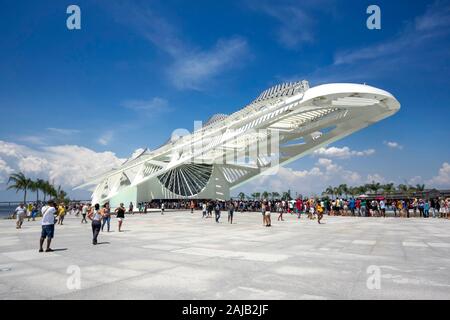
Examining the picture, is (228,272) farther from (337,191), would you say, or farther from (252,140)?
(337,191)

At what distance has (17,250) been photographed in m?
9.12

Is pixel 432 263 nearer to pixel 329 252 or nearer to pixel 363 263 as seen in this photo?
pixel 363 263

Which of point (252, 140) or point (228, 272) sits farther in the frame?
point (252, 140)

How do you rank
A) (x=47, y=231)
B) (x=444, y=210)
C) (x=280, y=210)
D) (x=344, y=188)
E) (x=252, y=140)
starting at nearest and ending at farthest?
1. (x=47, y=231)
2. (x=444, y=210)
3. (x=280, y=210)
4. (x=252, y=140)
5. (x=344, y=188)

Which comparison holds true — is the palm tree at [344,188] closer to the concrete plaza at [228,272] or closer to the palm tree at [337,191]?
the palm tree at [337,191]

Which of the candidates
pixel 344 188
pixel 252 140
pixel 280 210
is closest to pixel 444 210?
pixel 280 210

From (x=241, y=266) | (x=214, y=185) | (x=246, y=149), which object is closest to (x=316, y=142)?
(x=246, y=149)

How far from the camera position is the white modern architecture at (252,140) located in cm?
2873

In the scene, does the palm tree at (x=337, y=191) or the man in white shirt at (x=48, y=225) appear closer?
the man in white shirt at (x=48, y=225)

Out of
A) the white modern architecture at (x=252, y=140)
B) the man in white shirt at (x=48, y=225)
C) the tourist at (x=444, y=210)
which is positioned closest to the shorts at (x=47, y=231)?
the man in white shirt at (x=48, y=225)

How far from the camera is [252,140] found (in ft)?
135

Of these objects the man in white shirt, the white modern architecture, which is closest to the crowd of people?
the man in white shirt
